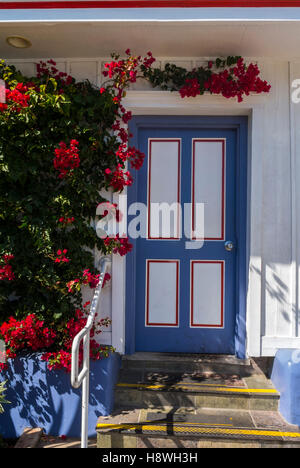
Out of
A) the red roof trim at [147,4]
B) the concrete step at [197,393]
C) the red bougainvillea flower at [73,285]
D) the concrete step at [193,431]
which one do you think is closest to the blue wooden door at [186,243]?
the concrete step at [197,393]

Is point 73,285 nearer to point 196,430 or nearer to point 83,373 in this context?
point 83,373

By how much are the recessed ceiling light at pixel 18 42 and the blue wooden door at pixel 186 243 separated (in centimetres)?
117

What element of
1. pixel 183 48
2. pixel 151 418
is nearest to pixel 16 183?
pixel 183 48

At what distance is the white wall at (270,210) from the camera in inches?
127

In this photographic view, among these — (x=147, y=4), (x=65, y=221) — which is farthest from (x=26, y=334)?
(x=147, y=4)

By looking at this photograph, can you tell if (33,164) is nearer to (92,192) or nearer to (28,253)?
(92,192)

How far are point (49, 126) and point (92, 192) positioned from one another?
2.08 feet

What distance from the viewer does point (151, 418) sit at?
275cm

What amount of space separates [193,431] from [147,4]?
3.03 meters

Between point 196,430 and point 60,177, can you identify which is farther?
point 60,177

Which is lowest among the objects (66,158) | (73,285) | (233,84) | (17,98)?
(73,285)

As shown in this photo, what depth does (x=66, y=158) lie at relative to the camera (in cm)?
300

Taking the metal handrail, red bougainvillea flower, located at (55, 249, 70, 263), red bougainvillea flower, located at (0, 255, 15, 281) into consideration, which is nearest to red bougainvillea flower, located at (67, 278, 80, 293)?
red bougainvillea flower, located at (55, 249, 70, 263)

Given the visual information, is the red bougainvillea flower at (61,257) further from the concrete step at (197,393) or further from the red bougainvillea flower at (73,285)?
the concrete step at (197,393)
